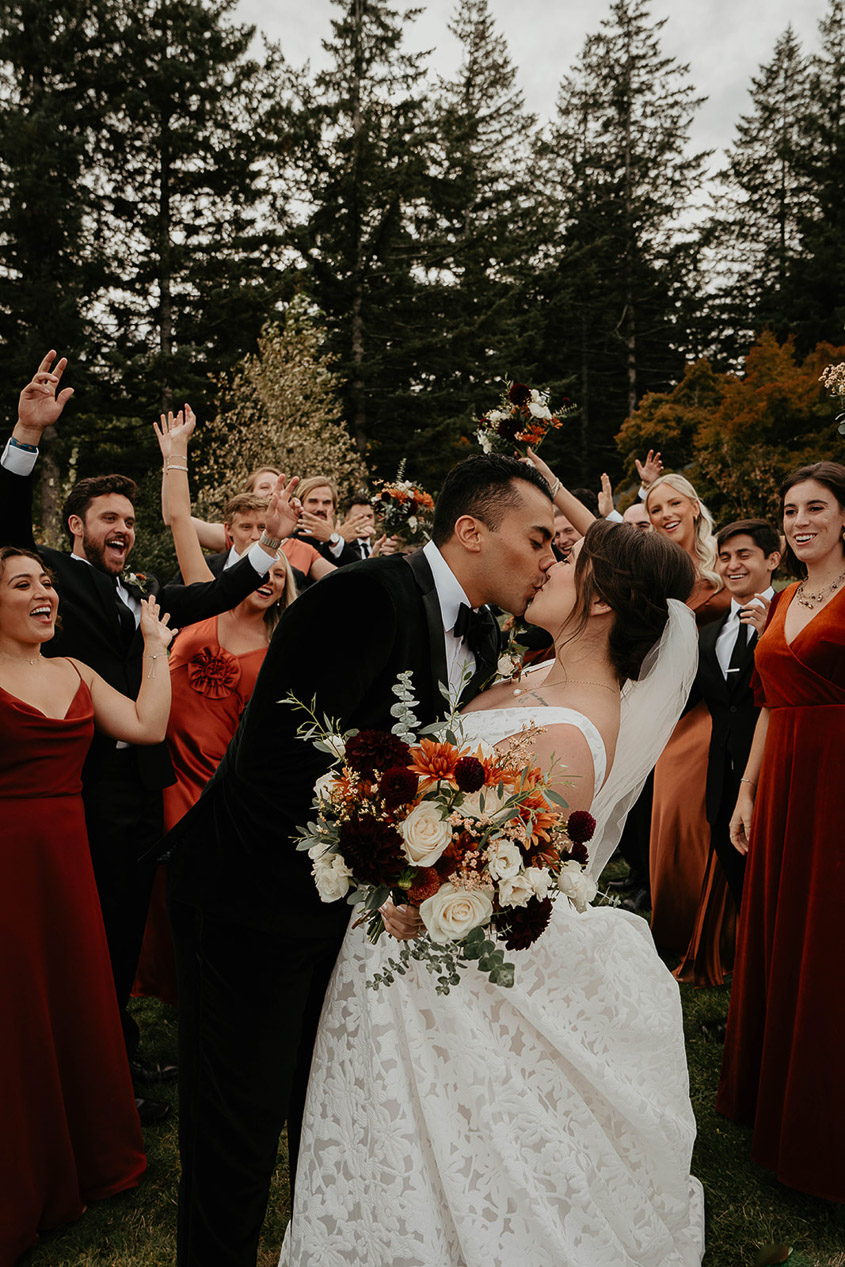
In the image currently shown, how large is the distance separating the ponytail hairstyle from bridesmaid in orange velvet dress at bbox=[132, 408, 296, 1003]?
8.47 feet

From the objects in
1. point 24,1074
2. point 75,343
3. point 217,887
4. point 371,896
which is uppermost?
point 75,343

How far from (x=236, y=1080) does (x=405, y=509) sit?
5613 millimetres

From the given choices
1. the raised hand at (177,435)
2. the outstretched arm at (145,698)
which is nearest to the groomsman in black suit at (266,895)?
the outstretched arm at (145,698)

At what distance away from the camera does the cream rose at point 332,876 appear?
6.61ft

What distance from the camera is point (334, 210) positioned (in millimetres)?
27156

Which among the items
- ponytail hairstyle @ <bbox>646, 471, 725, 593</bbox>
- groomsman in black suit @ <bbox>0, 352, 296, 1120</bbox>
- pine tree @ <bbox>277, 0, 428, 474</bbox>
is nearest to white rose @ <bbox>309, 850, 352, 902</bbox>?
groomsman in black suit @ <bbox>0, 352, 296, 1120</bbox>

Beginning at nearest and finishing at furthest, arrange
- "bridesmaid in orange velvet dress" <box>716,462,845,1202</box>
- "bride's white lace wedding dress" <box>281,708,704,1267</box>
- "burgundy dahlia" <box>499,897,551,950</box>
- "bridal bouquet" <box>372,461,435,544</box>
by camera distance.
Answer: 1. "burgundy dahlia" <box>499,897,551,950</box>
2. "bride's white lace wedding dress" <box>281,708,704,1267</box>
3. "bridesmaid in orange velvet dress" <box>716,462,845,1202</box>
4. "bridal bouquet" <box>372,461,435,544</box>

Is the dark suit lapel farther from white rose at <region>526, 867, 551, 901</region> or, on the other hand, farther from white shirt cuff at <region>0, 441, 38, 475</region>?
white shirt cuff at <region>0, 441, 38, 475</region>

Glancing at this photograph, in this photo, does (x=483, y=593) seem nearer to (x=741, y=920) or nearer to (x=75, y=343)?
(x=741, y=920)

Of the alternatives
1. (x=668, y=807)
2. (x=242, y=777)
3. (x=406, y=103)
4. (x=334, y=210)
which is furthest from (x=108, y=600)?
(x=406, y=103)

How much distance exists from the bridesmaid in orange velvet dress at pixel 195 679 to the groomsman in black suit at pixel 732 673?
2.60m

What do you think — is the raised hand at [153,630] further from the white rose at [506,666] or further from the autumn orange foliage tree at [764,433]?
the autumn orange foliage tree at [764,433]

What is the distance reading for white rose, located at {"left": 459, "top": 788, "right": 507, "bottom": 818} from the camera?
2.00 m

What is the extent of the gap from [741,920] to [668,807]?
172 centimetres
